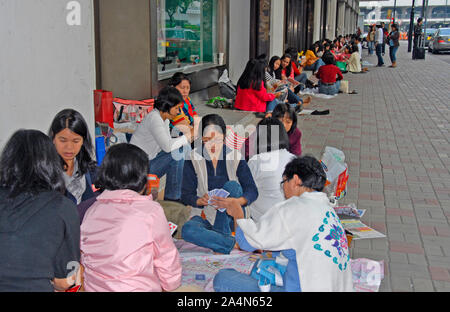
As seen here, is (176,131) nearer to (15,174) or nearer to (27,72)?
(27,72)

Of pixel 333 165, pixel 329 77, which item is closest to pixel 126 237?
pixel 333 165

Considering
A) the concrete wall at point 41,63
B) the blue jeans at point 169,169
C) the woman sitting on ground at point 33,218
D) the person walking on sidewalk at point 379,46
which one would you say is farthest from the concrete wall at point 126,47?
the person walking on sidewalk at point 379,46

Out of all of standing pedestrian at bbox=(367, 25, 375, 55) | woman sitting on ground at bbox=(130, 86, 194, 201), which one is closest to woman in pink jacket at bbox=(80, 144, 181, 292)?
woman sitting on ground at bbox=(130, 86, 194, 201)

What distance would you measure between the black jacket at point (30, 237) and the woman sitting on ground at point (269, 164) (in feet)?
6.68

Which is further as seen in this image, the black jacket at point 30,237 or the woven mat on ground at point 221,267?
the woven mat on ground at point 221,267

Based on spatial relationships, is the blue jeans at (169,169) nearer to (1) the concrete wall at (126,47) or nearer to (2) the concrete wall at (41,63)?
(2) the concrete wall at (41,63)

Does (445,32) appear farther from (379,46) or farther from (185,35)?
(185,35)

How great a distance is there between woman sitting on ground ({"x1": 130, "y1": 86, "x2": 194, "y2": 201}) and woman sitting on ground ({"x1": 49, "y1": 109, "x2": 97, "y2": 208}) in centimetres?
123

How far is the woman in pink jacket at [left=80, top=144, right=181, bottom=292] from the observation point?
8.44 feet

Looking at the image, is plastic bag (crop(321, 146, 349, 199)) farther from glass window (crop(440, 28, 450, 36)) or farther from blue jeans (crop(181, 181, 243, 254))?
glass window (crop(440, 28, 450, 36))

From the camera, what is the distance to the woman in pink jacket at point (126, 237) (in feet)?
8.44

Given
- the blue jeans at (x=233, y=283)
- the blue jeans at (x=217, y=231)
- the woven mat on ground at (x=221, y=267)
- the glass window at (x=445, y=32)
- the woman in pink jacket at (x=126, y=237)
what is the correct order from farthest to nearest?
1. the glass window at (x=445, y=32)
2. the blue jeans at (x=217, y=231)
3. the woven mat on ground at (x=221, y=267)
4. the blue jeans at (x=233, y=283)
5. the woman in pink jacket at (x=126, y=237)

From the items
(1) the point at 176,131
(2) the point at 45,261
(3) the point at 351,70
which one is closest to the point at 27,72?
(1) the point at 176,131
